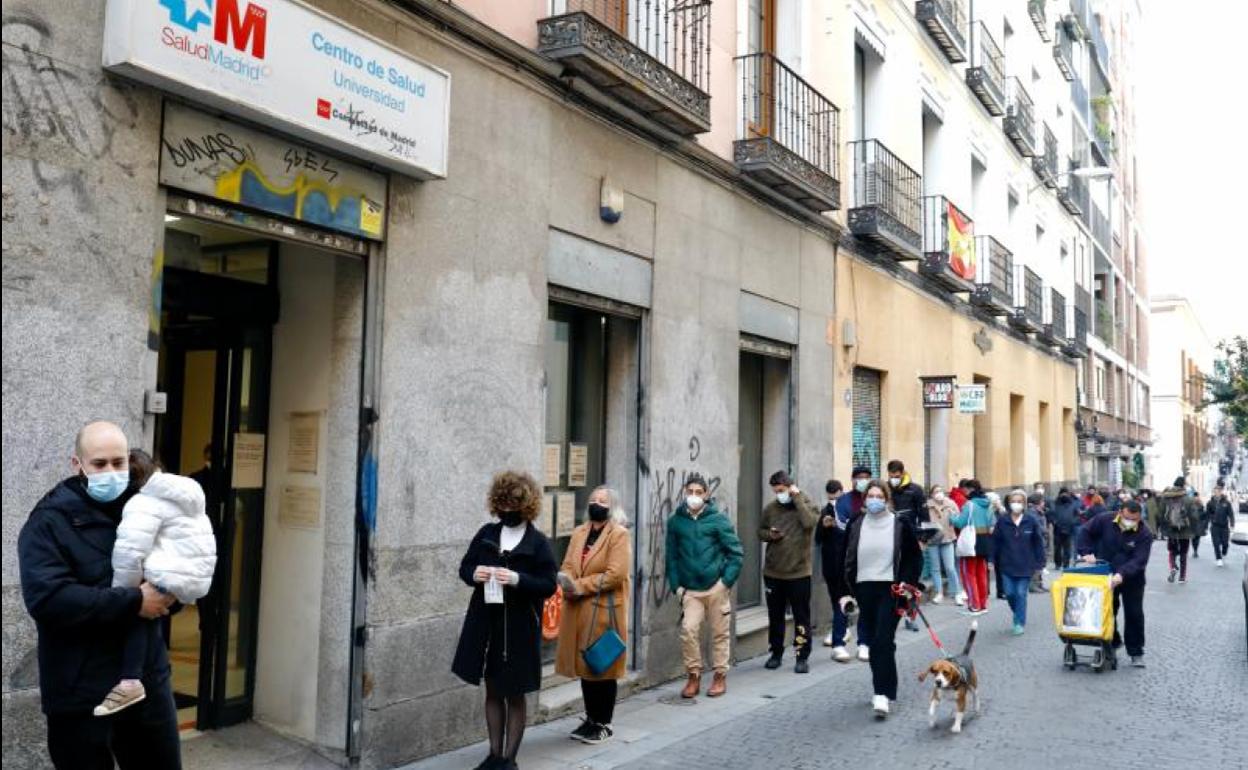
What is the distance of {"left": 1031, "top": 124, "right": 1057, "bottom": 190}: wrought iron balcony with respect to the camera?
23.1m

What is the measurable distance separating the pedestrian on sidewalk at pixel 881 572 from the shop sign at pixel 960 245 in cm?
917

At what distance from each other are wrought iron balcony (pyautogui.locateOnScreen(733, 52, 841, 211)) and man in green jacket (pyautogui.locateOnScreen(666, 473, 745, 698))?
3679 mm

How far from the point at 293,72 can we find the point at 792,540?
6.18 m

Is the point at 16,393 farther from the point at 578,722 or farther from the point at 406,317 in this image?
the point at 578,722

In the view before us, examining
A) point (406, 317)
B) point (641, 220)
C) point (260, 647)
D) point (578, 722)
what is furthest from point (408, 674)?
point (641, 220)

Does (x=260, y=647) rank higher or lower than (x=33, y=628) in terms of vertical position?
lower

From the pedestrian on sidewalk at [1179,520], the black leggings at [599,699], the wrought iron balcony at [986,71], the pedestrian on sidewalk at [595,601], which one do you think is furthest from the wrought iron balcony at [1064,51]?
the black leggings at [599,699]

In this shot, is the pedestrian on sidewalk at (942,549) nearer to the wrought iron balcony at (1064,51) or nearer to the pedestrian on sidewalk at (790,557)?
the pedestrian on sidewalk at (790,557)

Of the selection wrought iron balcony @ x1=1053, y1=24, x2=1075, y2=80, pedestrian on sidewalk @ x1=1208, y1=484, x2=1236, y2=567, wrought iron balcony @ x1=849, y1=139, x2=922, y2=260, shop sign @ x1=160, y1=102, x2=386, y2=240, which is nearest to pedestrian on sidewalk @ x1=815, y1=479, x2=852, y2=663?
wrought iron balcony @ x1=849, y1=139, x2=922, y2=260

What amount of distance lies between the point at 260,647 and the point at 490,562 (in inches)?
73.1

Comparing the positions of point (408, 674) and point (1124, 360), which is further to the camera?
point (1124, 360)

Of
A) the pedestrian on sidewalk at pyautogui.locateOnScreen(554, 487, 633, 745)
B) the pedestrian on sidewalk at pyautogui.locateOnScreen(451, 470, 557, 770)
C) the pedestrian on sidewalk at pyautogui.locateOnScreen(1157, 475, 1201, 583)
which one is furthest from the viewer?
the pedestrian on sidewalk at pyautogui.locateOnScreen(1157, 475, 1201, 583)

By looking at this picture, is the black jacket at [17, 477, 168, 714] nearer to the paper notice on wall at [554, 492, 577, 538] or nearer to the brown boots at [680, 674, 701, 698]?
the paper notice on wall at [554, 492, 577, 538]

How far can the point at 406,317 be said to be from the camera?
6367 millimetres
